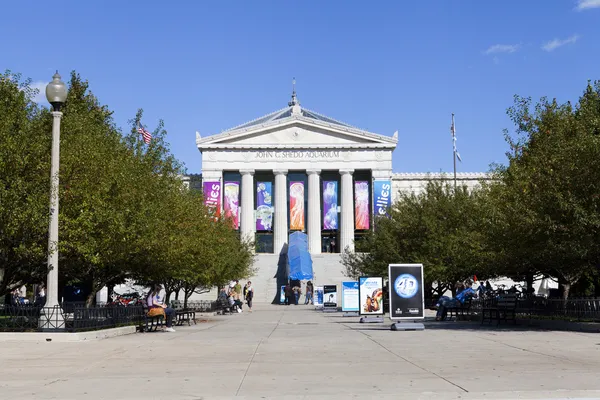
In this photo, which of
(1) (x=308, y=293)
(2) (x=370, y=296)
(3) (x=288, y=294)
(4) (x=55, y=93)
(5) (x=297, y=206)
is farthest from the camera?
(5) (x=297, y=206)

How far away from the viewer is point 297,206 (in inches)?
3324

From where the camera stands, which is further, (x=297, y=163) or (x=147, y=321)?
(x=297, y=163)

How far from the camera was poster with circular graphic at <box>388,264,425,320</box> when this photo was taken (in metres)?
25.3

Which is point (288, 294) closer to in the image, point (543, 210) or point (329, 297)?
point (329, 297)

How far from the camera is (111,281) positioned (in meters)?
32.5

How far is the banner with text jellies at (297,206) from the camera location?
83938 millimetres

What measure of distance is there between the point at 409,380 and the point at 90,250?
43.8ft

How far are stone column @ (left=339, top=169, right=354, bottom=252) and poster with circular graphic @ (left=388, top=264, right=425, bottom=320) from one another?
59.0 meters

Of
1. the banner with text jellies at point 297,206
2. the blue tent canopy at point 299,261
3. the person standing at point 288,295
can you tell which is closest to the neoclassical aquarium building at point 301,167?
the banner with text jellies at point 297,206

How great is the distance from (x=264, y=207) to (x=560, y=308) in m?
59.3

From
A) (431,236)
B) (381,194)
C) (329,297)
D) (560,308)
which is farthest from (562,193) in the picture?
(381,194)

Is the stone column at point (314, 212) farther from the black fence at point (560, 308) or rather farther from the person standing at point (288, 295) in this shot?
the black fence at point (560, 308)

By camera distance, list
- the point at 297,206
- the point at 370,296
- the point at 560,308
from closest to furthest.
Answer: the point at 560,308 < the point at 370,296 < the point at 297,206

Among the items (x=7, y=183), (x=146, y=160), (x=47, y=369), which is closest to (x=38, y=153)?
(x=7, y=183)
